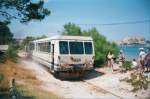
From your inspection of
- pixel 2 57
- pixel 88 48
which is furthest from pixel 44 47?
pixel 2 57

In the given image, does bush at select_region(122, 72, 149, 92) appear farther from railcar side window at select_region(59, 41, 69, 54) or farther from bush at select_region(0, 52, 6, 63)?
bush at select_region(0, 52, 6, 63)

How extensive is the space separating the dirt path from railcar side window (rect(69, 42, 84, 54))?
1.58m

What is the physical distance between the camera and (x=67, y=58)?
54.3 ft

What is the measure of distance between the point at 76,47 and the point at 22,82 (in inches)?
168

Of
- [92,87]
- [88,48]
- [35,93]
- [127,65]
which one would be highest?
[88,48]

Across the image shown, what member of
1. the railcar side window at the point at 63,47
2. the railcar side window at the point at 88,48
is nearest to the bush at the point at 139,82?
the railcar side window at the point at 88,48

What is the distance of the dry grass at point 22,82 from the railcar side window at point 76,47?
104 inches

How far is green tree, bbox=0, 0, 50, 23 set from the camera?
35.5ft

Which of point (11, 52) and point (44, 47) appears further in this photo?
point (44, 47)

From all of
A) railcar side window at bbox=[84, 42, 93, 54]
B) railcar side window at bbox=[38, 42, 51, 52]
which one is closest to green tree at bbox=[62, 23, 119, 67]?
railcar side window at bbox=[38, 42, 51, 52]

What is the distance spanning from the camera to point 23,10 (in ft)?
36.6

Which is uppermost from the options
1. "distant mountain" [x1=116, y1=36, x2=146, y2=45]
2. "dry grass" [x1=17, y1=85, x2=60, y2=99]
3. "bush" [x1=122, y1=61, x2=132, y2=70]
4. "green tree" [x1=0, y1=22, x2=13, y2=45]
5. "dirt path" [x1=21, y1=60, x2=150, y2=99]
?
"green tree" [x1=0, y1=22, x2=13, y2=45]

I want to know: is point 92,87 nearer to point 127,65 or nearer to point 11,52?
point 127,65

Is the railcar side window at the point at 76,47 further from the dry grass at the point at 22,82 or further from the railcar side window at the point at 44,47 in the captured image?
the dry grass at the point at 22,82
